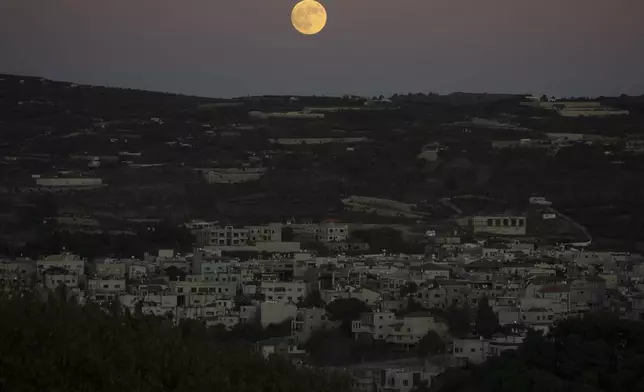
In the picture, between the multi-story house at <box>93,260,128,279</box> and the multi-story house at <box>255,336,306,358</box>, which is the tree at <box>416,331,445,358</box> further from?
the multi-story house at <box>93,260,128,279</box>

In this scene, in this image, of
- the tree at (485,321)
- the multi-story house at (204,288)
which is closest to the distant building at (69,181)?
the multi-story house at (204,288)

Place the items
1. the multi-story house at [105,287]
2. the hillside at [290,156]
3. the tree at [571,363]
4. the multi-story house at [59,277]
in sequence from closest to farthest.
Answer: the tree at [571,363] < the multi-story house at [105,287] < the multi-story house at [59,277] < the hillside at [290,156]

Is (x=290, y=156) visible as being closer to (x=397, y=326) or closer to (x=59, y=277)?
(x=59, y=277)

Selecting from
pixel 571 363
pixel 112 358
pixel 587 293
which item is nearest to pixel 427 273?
pixel 587 293

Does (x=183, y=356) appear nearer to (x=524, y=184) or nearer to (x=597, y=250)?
(x=597, y=250)

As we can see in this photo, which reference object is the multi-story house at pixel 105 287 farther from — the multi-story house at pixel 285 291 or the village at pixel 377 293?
the multi-story house at pixel 285 291

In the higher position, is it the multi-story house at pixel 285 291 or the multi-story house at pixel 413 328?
the multi-story house at pixel 285 291

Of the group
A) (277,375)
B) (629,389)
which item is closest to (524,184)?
(629,389)
